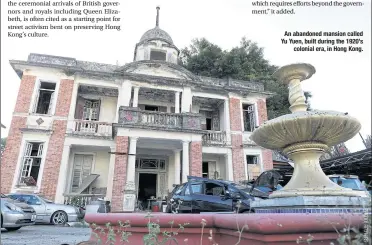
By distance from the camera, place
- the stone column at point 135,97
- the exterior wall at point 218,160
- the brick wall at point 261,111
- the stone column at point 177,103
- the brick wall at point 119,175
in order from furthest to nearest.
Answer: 1. the brick wall at point 261,111
2. the exterior wall at point 218,160
3. the stone column at point 177,103
4. the stone column at point 135,97
5. the brick wall at point 119,175

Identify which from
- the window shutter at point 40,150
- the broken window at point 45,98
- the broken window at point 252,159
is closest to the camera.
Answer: the window shutter at point 40,150

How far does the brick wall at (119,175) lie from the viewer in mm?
11359

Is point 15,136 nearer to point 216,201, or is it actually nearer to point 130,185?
point 130,185

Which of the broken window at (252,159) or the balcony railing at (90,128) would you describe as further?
the broken window at (252,159)

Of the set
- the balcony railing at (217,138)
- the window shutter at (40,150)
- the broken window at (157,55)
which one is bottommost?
the window shutter at (40,150)

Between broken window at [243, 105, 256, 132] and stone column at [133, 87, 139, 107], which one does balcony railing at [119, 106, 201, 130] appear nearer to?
stone column at [133, 87, 139, 107]

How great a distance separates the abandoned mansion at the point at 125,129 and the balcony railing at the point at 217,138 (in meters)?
0.06

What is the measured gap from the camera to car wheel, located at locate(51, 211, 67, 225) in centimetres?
1048

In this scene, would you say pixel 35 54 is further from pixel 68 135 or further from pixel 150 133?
pixel 150 133

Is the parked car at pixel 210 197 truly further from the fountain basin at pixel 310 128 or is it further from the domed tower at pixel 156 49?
the domed tower at pixel 156 49

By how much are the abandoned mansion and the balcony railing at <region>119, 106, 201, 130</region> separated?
50 mm

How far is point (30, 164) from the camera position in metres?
12.6

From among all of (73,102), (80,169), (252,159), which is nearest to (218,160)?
(252,159)

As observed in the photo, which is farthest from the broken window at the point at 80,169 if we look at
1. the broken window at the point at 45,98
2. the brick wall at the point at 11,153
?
the broken window at the point at 45,98
